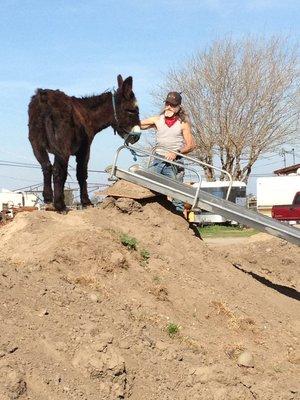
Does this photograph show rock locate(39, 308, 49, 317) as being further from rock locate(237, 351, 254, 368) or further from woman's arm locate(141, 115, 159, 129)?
woman's arm locate(141, 115, 159, 129)

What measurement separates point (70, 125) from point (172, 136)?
131 cm

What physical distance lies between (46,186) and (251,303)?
2873mm

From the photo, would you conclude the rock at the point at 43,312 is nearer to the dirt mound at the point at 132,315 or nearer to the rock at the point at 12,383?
the dirt mound at the point at 132,315

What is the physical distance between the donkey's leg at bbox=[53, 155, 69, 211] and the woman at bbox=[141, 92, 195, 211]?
4.05 feet

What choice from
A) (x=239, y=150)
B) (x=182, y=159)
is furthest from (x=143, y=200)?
(x=239, y=150)

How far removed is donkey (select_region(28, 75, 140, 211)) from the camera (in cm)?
827

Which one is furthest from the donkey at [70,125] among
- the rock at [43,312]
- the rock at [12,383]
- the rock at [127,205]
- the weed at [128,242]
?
the rock at [12,383]

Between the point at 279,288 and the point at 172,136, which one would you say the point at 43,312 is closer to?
the point at 172,136

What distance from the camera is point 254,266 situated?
34.9 ft

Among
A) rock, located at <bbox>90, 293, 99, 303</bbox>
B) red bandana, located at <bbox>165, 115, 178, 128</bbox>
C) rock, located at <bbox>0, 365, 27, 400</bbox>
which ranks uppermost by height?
red bandana, located at <bbox>165, 115, 178, 128</bbox>

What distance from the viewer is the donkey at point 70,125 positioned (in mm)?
8273

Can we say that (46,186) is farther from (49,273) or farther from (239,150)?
(239,150)

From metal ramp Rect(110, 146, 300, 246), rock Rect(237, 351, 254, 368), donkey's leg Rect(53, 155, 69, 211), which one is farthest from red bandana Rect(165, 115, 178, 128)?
rock Rect(237, 351, 254, 368)

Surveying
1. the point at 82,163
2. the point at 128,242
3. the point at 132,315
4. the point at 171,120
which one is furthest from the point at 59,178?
the point at 132,315
